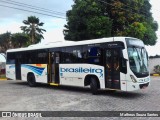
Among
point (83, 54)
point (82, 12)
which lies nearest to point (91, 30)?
point (82, 12)

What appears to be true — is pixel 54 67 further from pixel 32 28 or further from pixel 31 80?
pixel 32 28

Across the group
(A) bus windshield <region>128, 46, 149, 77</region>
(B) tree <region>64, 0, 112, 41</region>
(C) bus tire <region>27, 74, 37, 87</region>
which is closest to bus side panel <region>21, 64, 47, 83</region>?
(C) bus tire <region>27, 74, 37, 87</region>

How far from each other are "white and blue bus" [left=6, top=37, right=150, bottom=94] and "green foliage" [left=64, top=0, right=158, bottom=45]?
39.8 ft

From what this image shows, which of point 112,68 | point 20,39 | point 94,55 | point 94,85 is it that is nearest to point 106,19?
point 94,55

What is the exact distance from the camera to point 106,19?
3053 centimetres

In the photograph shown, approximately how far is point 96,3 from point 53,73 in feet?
52.4

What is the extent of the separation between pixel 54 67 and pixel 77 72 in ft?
7.34

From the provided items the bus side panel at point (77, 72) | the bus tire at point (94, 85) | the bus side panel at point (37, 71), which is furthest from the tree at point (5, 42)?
the bus tire at point (94, 85)

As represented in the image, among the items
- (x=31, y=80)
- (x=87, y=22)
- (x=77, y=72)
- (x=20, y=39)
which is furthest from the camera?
(x=20, y=39)

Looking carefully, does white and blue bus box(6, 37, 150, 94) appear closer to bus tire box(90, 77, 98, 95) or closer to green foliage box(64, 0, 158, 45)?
bus tire box(90, 77, 98, 95)

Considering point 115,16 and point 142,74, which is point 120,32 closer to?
point 115,16

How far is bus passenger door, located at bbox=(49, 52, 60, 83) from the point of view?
1780 cm

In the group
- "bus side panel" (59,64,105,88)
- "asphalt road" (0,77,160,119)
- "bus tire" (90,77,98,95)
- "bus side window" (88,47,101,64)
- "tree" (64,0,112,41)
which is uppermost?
"tree" (64,0,112,41)

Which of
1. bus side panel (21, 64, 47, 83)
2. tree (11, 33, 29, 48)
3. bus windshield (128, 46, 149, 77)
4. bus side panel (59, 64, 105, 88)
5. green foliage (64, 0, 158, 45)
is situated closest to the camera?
bus windshield (128, 46, 149, 77)
